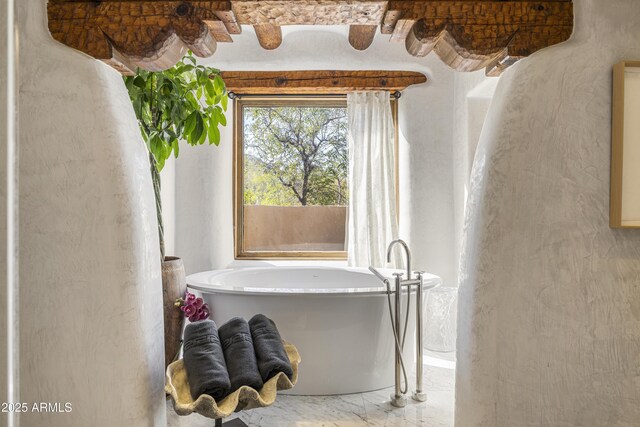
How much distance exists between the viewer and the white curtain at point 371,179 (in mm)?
3576

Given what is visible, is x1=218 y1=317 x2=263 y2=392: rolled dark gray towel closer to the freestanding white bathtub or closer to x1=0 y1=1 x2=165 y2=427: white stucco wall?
x1=0 y1=1 x2=165 y2=427: white stucco wall

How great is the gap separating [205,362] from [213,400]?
0.51 ft

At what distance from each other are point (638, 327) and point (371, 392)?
1.39m

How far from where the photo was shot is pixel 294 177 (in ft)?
12.5

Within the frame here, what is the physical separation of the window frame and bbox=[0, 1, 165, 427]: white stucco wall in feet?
7.62

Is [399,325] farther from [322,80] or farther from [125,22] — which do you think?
[322,80]

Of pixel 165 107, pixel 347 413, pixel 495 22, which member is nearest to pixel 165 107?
pixel 165 107

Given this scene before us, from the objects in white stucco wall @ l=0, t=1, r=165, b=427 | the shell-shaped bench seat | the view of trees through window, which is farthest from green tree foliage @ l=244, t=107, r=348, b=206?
white stucco wall @ l=0, t=1, r=165, b=427

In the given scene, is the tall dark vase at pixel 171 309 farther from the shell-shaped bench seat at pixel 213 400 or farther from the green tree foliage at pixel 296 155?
the green tree foliage at pixel 296 155

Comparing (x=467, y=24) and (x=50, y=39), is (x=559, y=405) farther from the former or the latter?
(x=50, y=39)

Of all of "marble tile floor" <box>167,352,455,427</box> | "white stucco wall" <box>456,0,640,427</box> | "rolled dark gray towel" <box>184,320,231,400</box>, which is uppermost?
"white stucco wall" <box>456,0,640,427</box>

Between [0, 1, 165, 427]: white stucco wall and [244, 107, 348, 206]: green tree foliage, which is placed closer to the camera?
[0, 1, 165, 427]: white stucco wall

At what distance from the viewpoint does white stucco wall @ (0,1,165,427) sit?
1.42 metres

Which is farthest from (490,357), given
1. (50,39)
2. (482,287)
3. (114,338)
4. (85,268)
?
(50,39)
